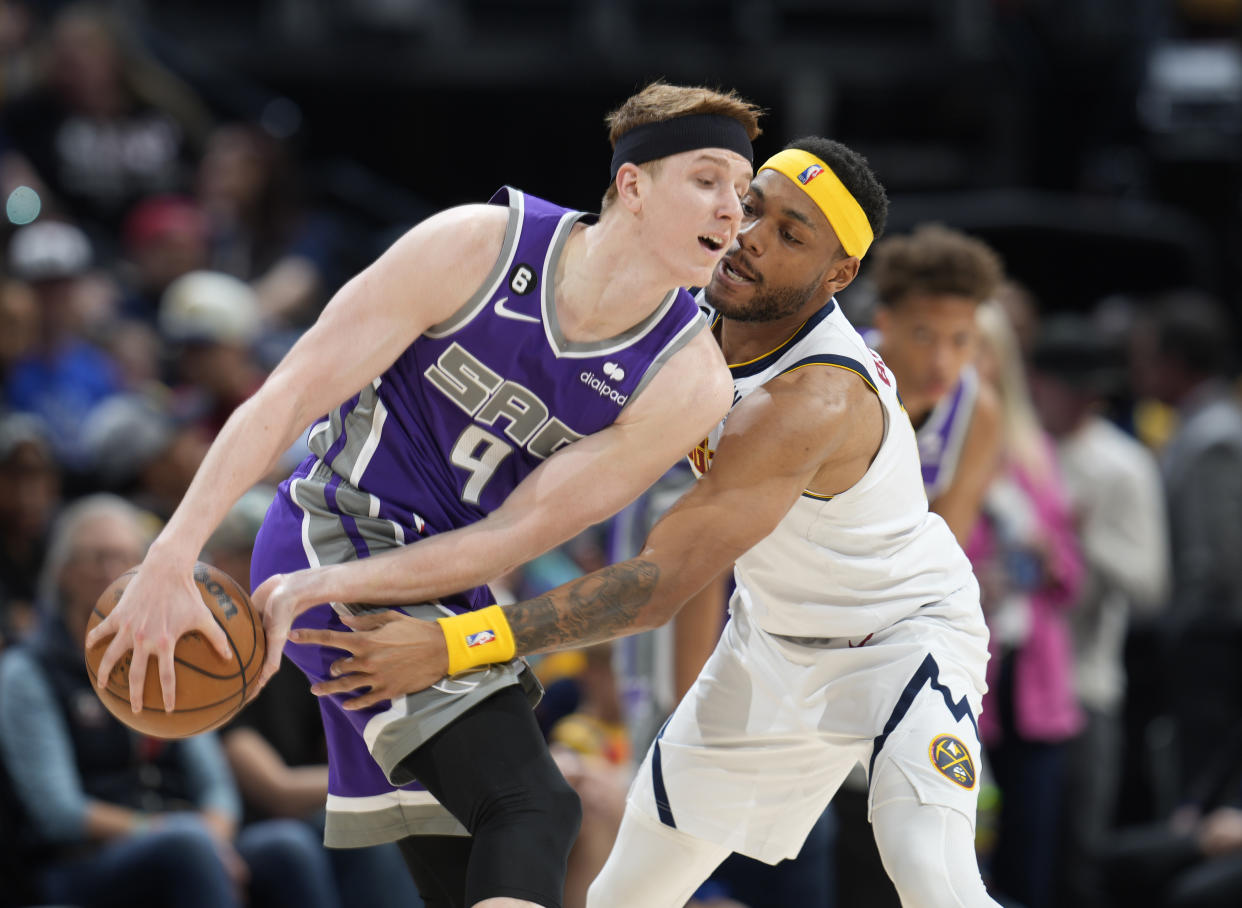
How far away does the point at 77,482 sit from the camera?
284 inches

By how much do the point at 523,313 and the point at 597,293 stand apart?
0.57 feet

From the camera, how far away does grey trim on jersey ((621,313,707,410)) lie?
3.64 meters

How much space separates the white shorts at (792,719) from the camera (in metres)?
3.88

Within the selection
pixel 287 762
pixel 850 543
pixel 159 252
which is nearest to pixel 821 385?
pixel 850 543

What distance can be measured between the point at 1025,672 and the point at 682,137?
3.77 metres

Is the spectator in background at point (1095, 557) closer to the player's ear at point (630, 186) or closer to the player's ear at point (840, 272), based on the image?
the player's ear at point (840, 272)

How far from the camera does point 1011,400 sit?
21.8 ft

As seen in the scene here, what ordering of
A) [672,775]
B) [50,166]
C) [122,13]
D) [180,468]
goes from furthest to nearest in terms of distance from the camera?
[122,13] < [50,166] < [180,468] < [672,775]

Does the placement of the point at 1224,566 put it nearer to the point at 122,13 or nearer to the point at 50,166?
the point at 50,166

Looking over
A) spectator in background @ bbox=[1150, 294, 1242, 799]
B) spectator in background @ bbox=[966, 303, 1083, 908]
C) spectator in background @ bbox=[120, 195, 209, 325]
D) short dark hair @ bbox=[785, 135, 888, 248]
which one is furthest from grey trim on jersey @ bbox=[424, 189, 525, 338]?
spectator in background @ bbox=[120, 195, 209, 325]

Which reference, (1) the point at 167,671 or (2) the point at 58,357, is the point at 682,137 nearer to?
(1) the point at 167,671

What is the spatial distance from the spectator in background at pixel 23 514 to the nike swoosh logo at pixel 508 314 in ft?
11.2

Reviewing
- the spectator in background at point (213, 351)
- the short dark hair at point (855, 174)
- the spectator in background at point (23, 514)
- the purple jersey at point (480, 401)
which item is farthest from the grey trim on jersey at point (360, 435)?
the spectator in background at point (213, 351)

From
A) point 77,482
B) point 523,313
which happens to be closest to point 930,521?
point 523,313
